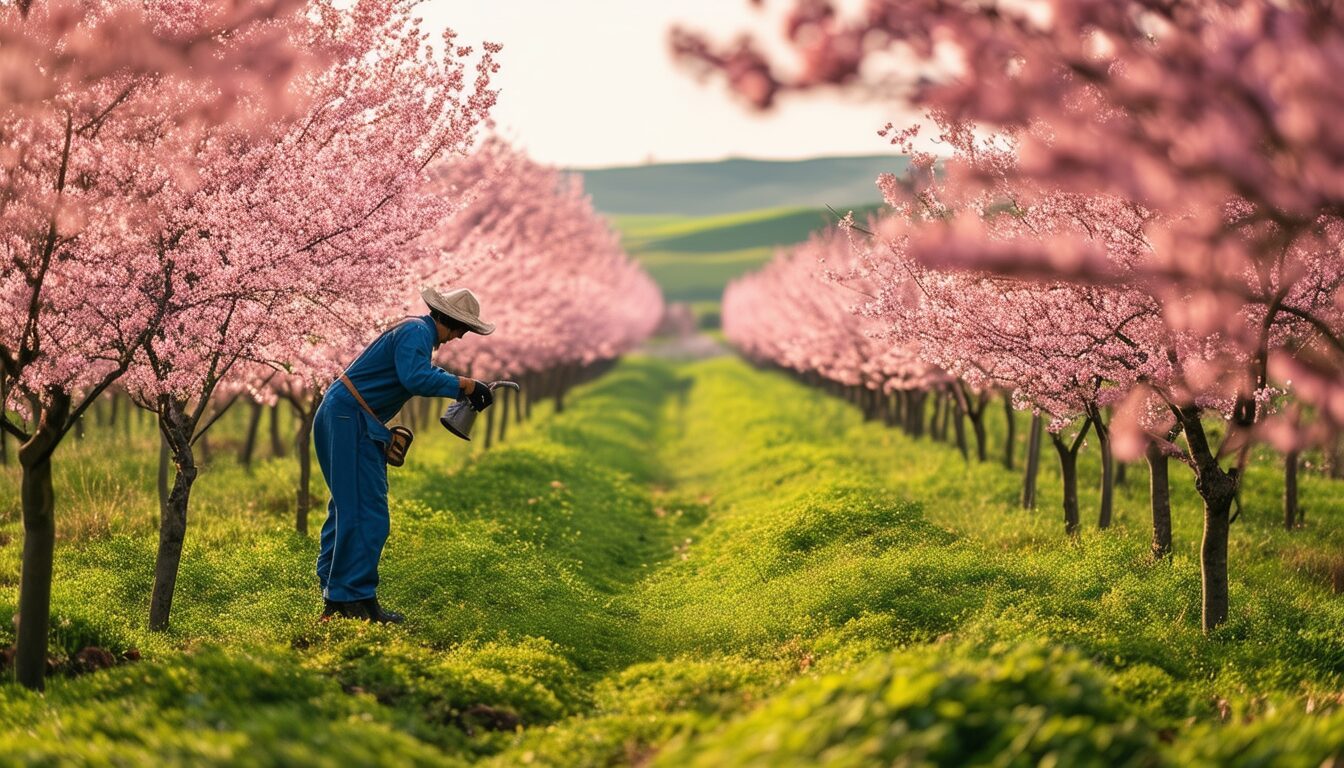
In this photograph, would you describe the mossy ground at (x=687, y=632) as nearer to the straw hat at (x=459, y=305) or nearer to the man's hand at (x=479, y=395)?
the man's hand at (x=479, y=395)

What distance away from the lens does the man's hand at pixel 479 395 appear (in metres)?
9.49

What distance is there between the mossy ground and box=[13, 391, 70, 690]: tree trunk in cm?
59

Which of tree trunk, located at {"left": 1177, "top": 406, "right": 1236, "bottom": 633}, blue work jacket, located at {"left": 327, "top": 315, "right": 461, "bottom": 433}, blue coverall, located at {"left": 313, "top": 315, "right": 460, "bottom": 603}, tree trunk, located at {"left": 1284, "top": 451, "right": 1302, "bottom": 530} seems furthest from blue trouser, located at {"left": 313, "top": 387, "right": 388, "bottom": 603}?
tree trunk, located at {"left": 1284, "top": 451, "right": 1302, "bottom": 530}

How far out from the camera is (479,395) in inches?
380

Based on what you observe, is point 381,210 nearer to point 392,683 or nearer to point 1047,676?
point 392,683

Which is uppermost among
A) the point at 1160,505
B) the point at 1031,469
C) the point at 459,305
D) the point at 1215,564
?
the point at 459,305

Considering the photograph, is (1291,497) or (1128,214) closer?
(1128,214)

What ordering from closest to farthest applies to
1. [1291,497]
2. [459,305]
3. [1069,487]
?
[459,305] → [1069,487] → [1291,497]

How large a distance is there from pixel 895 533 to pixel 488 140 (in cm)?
2288

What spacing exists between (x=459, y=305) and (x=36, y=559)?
3931 millimetres

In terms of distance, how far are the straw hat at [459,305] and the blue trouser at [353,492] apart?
1.10 metres

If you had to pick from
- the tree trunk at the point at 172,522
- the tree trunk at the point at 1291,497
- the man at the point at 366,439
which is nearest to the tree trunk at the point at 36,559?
the tree trunk at the point at 172,522

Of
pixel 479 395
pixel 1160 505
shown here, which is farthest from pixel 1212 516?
pixel 479 395

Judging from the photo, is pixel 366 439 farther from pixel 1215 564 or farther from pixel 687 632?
pixel 1215 564
